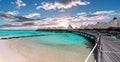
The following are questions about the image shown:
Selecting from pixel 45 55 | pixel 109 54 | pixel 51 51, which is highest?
pixel 109 54

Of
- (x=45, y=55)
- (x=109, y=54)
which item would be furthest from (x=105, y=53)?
(x=45, y=55)

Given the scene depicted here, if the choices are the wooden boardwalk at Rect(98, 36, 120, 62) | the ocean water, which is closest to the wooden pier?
the wooden boardwalk at Rect(98, 36, 120, 62)

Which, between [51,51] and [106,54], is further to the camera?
[51,51]

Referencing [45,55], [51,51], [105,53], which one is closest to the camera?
[105,53]

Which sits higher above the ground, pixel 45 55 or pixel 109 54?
pixel 109 54

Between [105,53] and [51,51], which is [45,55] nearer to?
[51,51]

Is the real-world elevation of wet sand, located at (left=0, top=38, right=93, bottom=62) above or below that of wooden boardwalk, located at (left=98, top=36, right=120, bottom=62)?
below

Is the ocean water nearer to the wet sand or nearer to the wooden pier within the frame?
the wet sand

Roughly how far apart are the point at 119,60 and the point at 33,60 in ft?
26.3

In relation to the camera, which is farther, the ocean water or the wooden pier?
the ocean water

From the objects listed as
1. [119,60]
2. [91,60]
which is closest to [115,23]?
[91,60]

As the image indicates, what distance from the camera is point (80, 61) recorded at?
42.3ft

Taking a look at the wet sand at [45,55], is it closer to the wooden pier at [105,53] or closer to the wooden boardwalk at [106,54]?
the wooden pier at [105,53]

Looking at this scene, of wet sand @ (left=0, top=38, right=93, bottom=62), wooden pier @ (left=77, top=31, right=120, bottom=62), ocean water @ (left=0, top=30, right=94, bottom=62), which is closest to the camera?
wooden pier @ (left=77, top=31, right=120, bottom=62)
